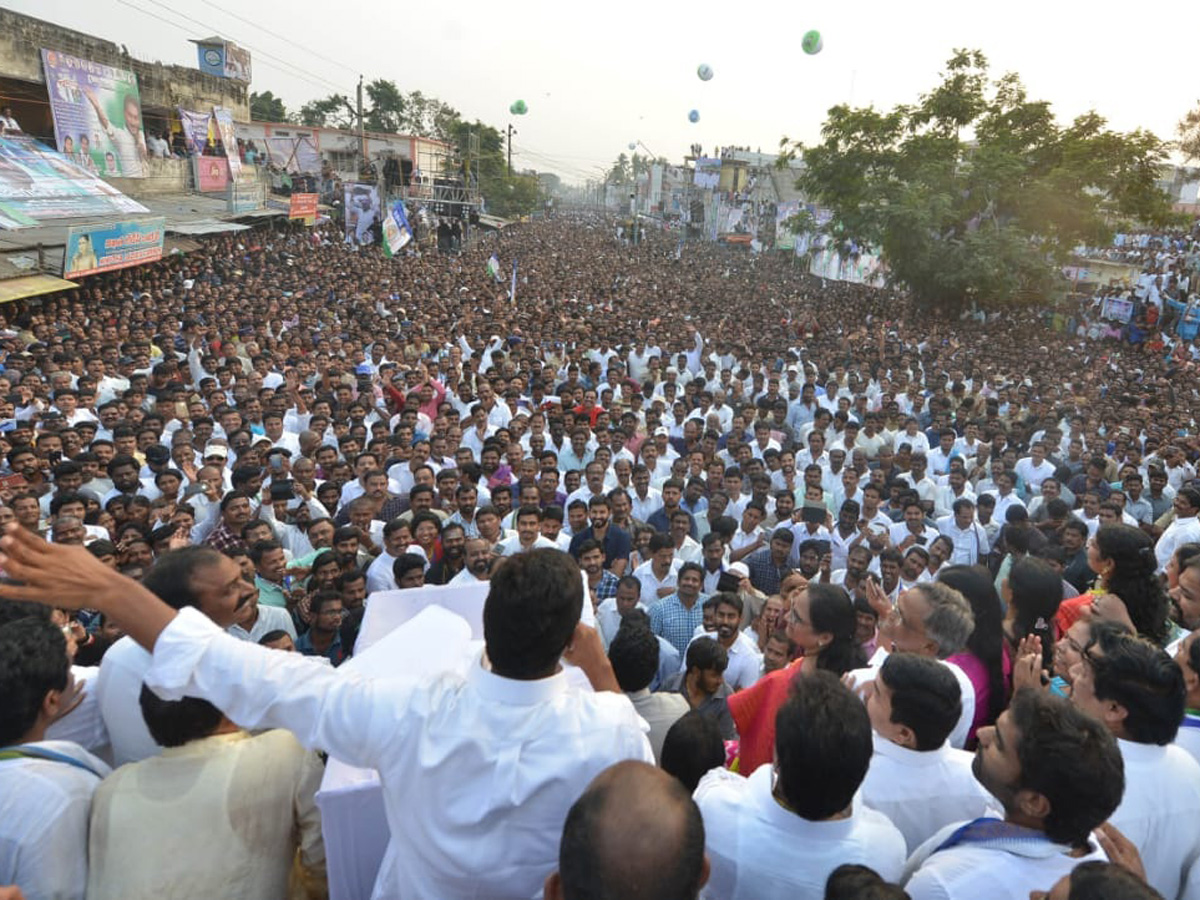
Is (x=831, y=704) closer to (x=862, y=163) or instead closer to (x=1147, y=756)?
(x=1147, y=756)

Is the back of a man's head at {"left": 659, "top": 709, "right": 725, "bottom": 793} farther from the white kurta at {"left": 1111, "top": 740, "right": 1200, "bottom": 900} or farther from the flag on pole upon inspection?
the flag on pole

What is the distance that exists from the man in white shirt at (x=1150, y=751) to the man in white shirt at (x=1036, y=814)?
0.36 metres

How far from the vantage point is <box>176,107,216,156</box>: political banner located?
2281 centimetres

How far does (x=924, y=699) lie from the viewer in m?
2.00

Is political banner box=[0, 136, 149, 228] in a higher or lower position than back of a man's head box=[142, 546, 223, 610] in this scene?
higher

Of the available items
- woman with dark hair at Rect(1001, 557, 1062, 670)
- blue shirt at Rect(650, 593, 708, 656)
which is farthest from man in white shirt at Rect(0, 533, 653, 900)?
blue shirt at Rect(650, 593, 708, 656)

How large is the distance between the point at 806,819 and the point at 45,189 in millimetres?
17598

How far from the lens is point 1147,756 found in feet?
6.64

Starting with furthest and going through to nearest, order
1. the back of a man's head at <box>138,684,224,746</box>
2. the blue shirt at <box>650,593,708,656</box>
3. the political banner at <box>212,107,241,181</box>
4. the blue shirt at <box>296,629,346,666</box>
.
A: the political banner at <box>212,107,241,181</box>, the blue shirt at <box>650,593,708,656</box>, the blue shirt at <box>296,629,346,666</box>, the back of a man's head at <box>138,684,224,746</box>

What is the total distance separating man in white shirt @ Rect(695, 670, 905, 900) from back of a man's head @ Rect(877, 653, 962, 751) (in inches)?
14.0

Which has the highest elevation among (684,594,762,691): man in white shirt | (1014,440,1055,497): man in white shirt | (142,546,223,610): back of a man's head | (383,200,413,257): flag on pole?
(383,200,413,257): flag on pole

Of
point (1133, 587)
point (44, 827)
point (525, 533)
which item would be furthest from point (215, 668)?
point (1133, 587)

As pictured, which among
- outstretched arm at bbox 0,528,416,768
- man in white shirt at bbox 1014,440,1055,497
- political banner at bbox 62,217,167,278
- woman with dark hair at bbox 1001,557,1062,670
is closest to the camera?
outstretched arm at bbox 0,528,416,768

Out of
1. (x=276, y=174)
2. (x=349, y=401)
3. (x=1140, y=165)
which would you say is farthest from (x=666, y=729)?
(x=276, y=174)
